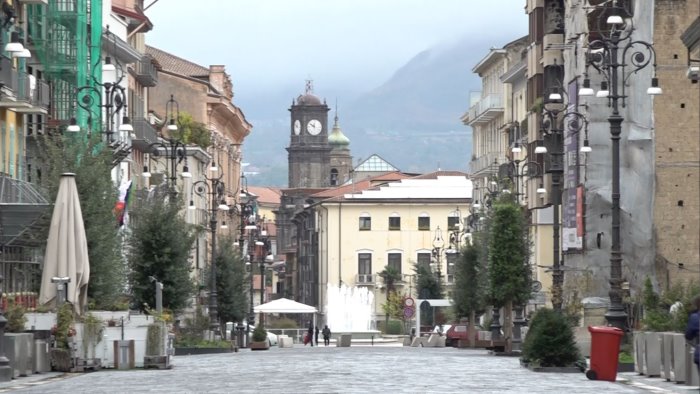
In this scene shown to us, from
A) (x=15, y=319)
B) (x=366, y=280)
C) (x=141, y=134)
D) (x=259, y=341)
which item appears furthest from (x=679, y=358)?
(x=366, y=280)

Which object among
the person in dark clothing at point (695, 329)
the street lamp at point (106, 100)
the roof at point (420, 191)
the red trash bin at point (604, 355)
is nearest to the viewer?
the person in dark clothing at point (695, 329)

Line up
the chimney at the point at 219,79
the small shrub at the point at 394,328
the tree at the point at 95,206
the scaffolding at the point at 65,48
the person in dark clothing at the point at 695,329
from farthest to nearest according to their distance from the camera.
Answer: the small shrub at the point at 394,328
the chimney at the point at 219,79
the scaffolding at the point at 65,48
the tree at the point at 95,206
the person in dark clothing at the point at 695,329

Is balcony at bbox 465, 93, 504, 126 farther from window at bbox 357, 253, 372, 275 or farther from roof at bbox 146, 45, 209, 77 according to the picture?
window at bbox 357, 253, 372, 275

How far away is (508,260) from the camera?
67938 mm

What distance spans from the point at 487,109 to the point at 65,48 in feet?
179

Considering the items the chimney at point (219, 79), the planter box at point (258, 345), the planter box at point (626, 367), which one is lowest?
the planter box at point (626, 367)

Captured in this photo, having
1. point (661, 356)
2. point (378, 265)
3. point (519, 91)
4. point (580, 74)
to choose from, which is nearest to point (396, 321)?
point (378, 265)

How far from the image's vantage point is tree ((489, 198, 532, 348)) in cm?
6769

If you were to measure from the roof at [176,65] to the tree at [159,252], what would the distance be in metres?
62.0

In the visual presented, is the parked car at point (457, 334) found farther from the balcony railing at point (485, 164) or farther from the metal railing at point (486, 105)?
the metal railing at point (486, 105)

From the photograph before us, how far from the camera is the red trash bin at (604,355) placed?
35344 millimetres

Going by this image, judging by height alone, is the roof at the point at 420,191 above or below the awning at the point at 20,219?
above

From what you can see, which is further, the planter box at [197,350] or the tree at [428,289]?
the tree at [428,289]

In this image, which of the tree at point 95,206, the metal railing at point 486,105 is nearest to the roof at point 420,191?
the metal railing at point 486,105
